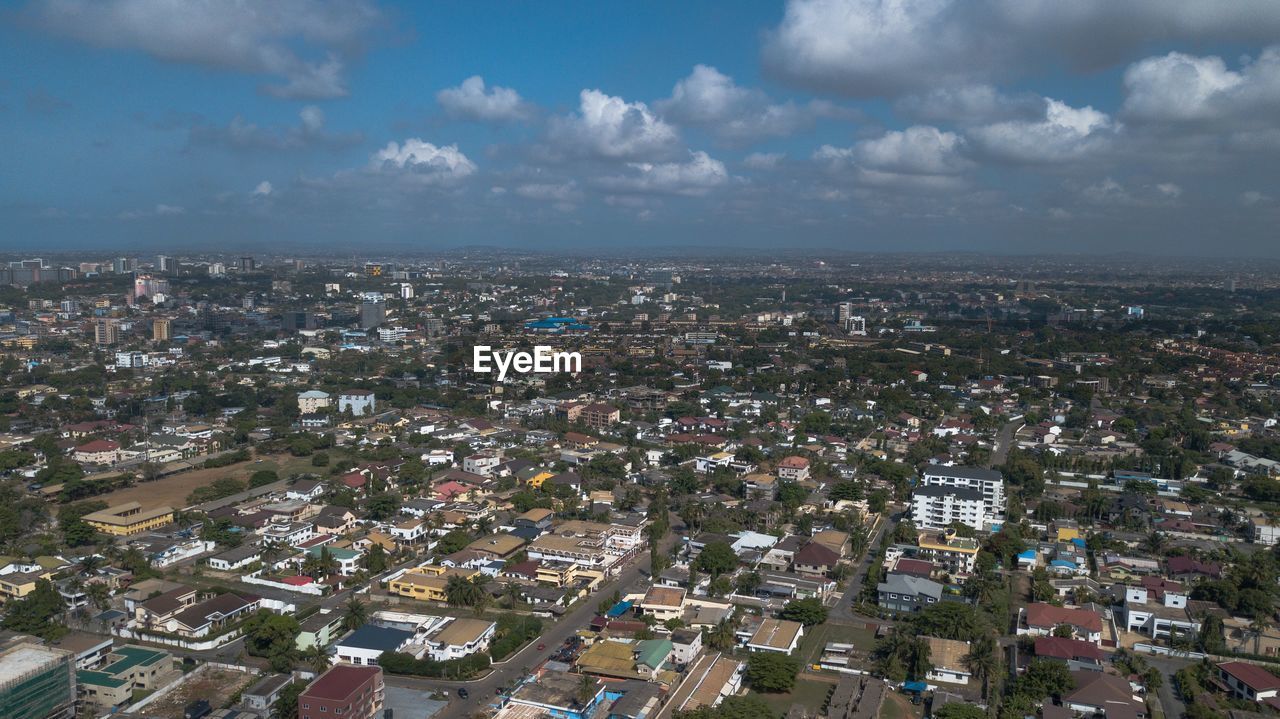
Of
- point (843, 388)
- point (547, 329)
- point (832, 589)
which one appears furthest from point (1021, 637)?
point (547, 329)

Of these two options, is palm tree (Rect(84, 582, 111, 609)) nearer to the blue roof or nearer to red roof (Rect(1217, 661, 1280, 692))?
the blue roof

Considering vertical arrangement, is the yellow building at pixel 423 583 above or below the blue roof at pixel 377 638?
below

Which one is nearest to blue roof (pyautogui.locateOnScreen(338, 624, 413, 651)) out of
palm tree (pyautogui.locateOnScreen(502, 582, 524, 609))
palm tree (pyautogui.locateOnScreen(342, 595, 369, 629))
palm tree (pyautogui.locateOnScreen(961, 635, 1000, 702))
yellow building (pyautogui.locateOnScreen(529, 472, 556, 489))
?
palm tree (pyautogui.locateOnScreen(342, 595, 369, 629))

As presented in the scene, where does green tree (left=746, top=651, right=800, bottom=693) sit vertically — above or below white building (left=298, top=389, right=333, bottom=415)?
below

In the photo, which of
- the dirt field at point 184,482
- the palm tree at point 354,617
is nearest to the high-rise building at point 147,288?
the dirt field at point 184,482

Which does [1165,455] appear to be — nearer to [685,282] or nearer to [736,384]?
[736,384]

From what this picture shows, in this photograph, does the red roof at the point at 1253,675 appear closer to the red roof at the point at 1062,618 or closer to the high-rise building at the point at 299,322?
the red roof at the point at 1062,618
